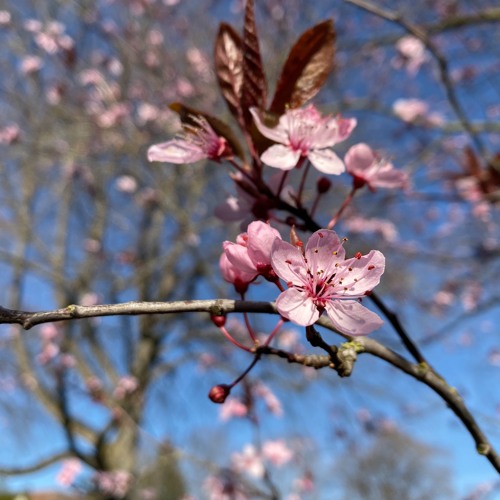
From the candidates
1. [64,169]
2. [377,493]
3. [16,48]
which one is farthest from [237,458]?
[377,493]

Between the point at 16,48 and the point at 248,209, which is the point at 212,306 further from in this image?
the point at 16,48

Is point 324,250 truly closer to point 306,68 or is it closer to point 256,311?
point 256,311

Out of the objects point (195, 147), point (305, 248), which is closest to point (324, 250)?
point (305, 248)

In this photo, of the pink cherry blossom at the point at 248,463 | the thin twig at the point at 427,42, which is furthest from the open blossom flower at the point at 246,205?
the pink cherry blossom at the point at 248,463

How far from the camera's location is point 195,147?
2.15 feet

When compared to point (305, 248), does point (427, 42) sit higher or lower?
higher

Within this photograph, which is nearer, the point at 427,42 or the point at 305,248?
the point at 305,248

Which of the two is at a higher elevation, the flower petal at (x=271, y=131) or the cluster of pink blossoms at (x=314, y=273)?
the flower petal at (x=271, y=131)

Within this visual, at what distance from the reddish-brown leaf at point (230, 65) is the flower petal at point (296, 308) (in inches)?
12.7

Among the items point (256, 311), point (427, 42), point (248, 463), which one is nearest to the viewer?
point (256, 311)

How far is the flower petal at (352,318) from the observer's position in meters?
0.45

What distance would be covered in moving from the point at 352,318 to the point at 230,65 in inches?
16.5

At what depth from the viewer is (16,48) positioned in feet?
12.7

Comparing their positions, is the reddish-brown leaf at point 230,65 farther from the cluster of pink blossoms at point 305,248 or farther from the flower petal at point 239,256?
the flower petal at point 239,256
